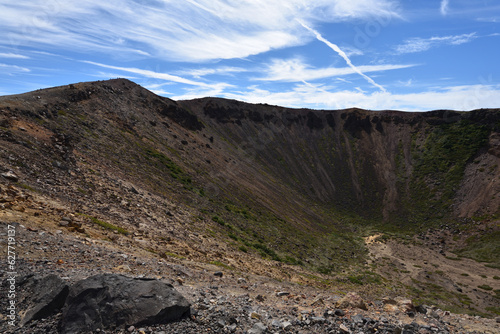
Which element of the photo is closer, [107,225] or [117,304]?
[117,304]

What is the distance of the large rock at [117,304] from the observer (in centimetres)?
713

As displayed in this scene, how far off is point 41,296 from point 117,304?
2254 mm

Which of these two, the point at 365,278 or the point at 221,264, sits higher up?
the point at 221,264

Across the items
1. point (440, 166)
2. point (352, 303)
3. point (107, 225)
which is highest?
point (440, 166)

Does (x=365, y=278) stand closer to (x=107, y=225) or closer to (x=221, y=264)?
(x=221, y=264)

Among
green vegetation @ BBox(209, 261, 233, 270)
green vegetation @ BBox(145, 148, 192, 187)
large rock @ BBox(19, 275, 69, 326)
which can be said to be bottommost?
green vegetation @ BBox(209, 261, 233, 270)

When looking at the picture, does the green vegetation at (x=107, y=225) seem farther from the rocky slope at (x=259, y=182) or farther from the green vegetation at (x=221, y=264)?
the green vegetation at (x=221, y=264)

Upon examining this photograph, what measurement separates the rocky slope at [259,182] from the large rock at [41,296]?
8.61 feet

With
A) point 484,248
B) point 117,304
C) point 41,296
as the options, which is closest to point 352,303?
point 117,304

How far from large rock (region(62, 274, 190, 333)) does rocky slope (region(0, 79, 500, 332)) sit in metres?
4.15

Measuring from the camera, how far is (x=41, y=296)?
762cm

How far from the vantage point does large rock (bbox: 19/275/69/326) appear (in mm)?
7188

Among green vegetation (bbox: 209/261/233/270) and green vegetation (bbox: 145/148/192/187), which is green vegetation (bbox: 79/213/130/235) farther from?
green vegetation (bbox: 145/148/192/187)

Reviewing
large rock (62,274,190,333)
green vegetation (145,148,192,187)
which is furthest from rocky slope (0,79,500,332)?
large rock (62,274,190,333)
